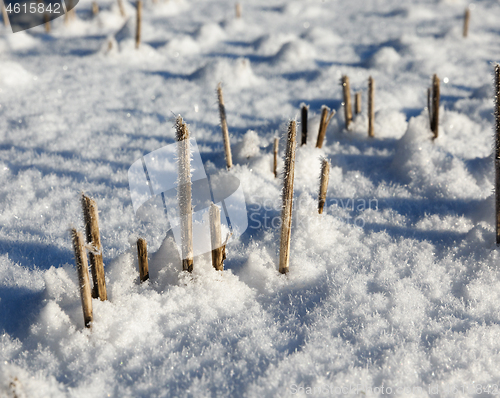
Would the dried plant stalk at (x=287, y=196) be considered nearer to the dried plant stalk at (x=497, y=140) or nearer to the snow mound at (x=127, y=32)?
the dried plant stalk at (x=497, y=140)

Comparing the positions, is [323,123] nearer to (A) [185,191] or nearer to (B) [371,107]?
(B) [371,107]

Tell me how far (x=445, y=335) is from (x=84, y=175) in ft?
8.78

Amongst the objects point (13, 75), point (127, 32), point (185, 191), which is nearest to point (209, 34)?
point (127, 32)

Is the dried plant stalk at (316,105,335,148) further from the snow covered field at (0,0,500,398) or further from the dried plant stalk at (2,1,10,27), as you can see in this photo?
the dried plant stalk at (2,1,10,27)

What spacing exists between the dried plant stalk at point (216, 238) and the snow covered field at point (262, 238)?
2.9 inches

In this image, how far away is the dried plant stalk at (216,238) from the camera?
1892mm

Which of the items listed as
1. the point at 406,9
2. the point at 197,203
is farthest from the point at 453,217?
the point at 406,9

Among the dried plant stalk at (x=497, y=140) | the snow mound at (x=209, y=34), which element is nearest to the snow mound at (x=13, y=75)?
the snow mound at (x=209, y=34)

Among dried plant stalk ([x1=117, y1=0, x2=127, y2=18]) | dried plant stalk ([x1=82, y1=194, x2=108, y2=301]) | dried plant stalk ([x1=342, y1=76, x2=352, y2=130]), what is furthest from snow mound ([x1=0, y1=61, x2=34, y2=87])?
dried plant stalk ([x1=342, y1=76, x2=352, y2=130])

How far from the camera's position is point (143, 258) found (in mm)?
1944

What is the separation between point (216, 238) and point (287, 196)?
44cm

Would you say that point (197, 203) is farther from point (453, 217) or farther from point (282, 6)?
point (282, 6)

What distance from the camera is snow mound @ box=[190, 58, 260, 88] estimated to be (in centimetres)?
436

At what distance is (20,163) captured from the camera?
3039 mm
